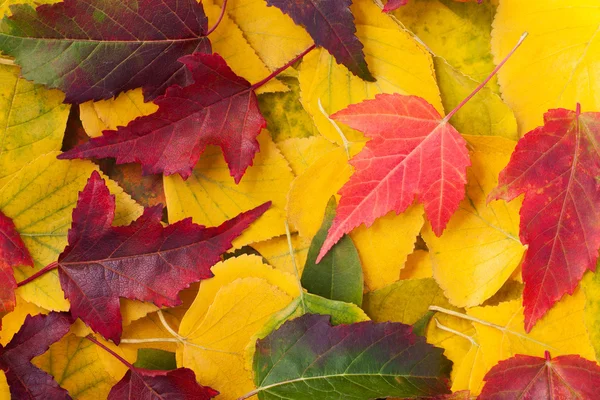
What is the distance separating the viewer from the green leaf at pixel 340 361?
0.57 meters

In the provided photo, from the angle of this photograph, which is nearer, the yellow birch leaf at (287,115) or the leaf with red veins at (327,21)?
the leaf with red veins at (327,21)

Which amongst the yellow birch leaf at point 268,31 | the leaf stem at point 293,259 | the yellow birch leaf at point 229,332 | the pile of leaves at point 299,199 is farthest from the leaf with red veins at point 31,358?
the yellow birch leaf at point 268,31

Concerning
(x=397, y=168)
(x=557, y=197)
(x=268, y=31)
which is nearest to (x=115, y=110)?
(x=268, y=31)

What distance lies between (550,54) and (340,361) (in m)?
0.35

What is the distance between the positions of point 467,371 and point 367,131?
9.9 inches

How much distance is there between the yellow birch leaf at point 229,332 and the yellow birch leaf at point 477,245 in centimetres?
16

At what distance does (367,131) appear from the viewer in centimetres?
57

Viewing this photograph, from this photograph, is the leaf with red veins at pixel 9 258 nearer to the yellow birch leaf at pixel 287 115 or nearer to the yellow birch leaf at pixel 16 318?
the yellow birch leaf at pixel 16 318

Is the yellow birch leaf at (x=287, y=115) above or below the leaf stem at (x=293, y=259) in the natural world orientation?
above

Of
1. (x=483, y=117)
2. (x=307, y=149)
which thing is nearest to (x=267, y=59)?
(x=307, y=149)

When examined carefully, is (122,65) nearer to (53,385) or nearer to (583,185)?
(53,385)

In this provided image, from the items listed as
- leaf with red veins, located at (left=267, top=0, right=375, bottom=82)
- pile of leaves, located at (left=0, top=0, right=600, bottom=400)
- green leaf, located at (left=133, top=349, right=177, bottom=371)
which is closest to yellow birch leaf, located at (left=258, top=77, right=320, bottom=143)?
pile of leaves, located at (left=0, top=0, right=600, bottom=400)

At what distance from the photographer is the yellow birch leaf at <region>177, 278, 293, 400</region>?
0.60m

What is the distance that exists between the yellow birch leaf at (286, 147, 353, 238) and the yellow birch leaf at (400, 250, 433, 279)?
0.10 m
